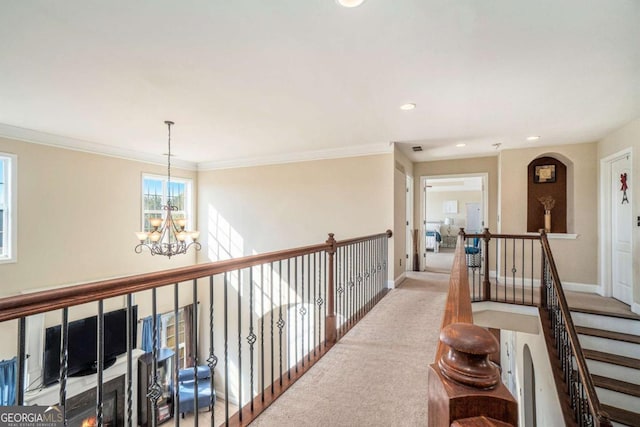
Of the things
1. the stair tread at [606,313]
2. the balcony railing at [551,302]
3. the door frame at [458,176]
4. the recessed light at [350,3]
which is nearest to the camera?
the recessed light at [350,3]

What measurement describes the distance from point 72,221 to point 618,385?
23.3 ft

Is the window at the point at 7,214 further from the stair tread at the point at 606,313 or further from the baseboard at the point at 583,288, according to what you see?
the baseboard at the point at 583,288

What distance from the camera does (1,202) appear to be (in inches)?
155

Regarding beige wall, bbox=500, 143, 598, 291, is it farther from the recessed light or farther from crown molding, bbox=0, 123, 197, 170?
crown molding, bbox=0, 123, 197, 170

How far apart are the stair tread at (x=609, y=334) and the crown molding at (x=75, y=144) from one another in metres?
7.19

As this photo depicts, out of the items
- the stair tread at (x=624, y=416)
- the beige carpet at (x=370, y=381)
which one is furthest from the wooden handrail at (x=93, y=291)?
the stair tread at (x=624, y=416)

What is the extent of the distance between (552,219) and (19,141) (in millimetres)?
8336

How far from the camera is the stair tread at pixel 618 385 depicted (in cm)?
278

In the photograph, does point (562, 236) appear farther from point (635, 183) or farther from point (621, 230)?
point (635, 183)

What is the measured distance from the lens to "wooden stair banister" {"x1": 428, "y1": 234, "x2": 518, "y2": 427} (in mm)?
480

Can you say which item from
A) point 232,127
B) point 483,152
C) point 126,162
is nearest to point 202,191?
point 126,162

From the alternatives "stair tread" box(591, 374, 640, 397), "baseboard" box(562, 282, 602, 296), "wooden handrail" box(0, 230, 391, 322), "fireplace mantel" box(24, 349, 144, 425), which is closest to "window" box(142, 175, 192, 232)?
"fireplace mantel" box(24, 349, 144, 425)

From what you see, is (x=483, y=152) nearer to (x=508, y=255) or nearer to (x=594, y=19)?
(x=508, y=255)

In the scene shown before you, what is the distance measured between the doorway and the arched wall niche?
56cm
